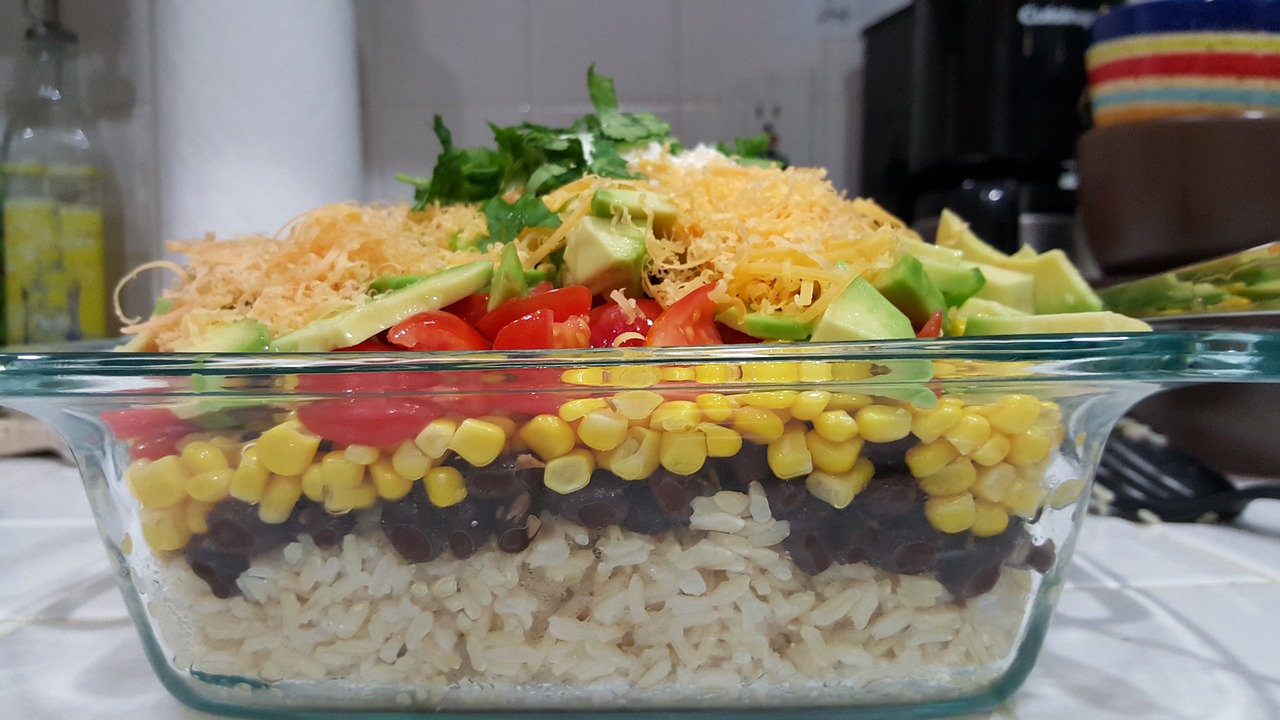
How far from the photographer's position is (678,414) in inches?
17.2

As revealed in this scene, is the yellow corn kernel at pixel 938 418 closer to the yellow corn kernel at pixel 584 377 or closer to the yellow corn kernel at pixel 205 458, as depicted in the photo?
the yellow corn kernel at pixel 584 377

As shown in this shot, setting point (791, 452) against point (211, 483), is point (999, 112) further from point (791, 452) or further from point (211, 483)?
point (211, 483)

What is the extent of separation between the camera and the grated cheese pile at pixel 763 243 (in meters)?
0.55

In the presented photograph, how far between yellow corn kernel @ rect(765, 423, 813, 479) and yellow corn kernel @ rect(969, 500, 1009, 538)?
11 cm

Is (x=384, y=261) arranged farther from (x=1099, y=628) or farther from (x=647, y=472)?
(x=1099, y=628)

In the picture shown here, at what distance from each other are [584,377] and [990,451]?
9.6 inches

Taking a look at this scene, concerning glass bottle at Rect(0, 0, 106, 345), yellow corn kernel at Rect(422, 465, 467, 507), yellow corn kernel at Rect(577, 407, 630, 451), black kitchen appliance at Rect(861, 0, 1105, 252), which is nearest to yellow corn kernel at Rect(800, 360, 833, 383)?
yellow corn kernel at Rect(577, 407, 630, 451)

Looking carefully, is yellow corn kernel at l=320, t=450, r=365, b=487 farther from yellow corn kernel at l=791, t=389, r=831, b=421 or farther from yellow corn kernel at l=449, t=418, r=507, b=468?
yellow corn kernel at l=791, t=389, r=831, b=421

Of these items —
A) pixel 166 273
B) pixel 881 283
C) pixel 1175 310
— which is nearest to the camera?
pixel 881 283

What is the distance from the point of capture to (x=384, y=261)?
0.63 metres

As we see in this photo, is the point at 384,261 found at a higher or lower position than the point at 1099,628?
higher

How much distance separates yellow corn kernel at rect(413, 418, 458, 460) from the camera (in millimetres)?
442

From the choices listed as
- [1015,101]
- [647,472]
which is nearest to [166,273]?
[647,472]

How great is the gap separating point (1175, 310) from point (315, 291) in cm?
78
